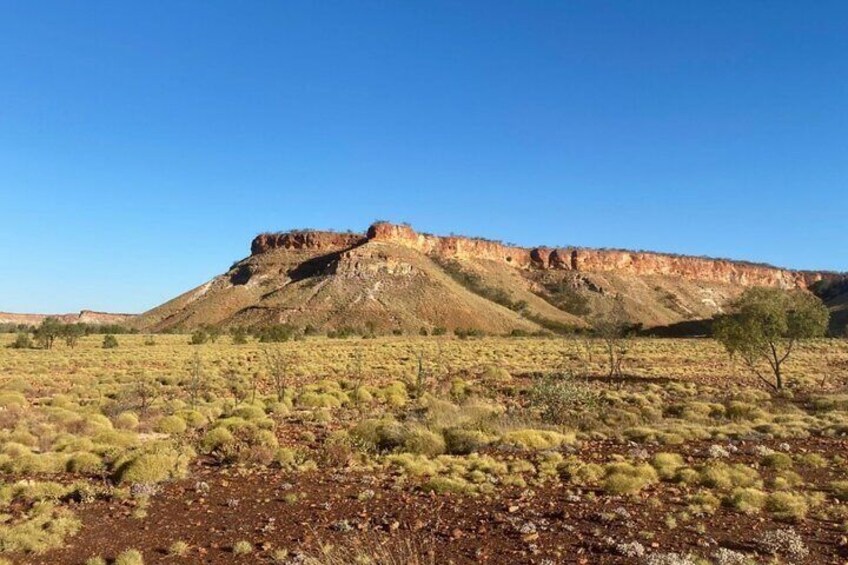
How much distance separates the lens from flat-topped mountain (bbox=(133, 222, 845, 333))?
9319 cm

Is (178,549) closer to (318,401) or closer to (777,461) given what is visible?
(777,461)

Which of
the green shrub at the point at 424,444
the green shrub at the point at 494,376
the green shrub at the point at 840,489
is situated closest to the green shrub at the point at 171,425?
the green shrub at the point at 424,444

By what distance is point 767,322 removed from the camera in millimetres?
28266

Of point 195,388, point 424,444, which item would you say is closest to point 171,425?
point 424,444

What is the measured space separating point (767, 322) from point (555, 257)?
362 ft

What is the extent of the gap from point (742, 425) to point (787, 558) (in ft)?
33.3

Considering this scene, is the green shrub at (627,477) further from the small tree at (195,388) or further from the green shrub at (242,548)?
the small tree at (195,388)

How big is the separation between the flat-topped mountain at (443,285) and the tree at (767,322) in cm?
4839

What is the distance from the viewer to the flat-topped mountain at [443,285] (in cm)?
9319

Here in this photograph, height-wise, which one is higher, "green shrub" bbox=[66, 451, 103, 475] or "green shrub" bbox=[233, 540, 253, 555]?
"green shrub" bbox=[66, 451, 103, 475]

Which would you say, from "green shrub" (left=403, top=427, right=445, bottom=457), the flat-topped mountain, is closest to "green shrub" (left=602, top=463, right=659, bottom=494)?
"green shrub" (left=403, top=427, right=445, bottom=457)

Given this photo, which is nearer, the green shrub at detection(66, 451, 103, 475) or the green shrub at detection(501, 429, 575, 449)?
the green shrub at detection(66, 451, 103, 475)

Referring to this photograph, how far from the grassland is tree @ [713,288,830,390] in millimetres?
4453

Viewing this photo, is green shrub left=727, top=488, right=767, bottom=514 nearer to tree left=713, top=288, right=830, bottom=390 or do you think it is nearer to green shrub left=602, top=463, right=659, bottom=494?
green shrub left=602, top=463, right=659, bottom=494
